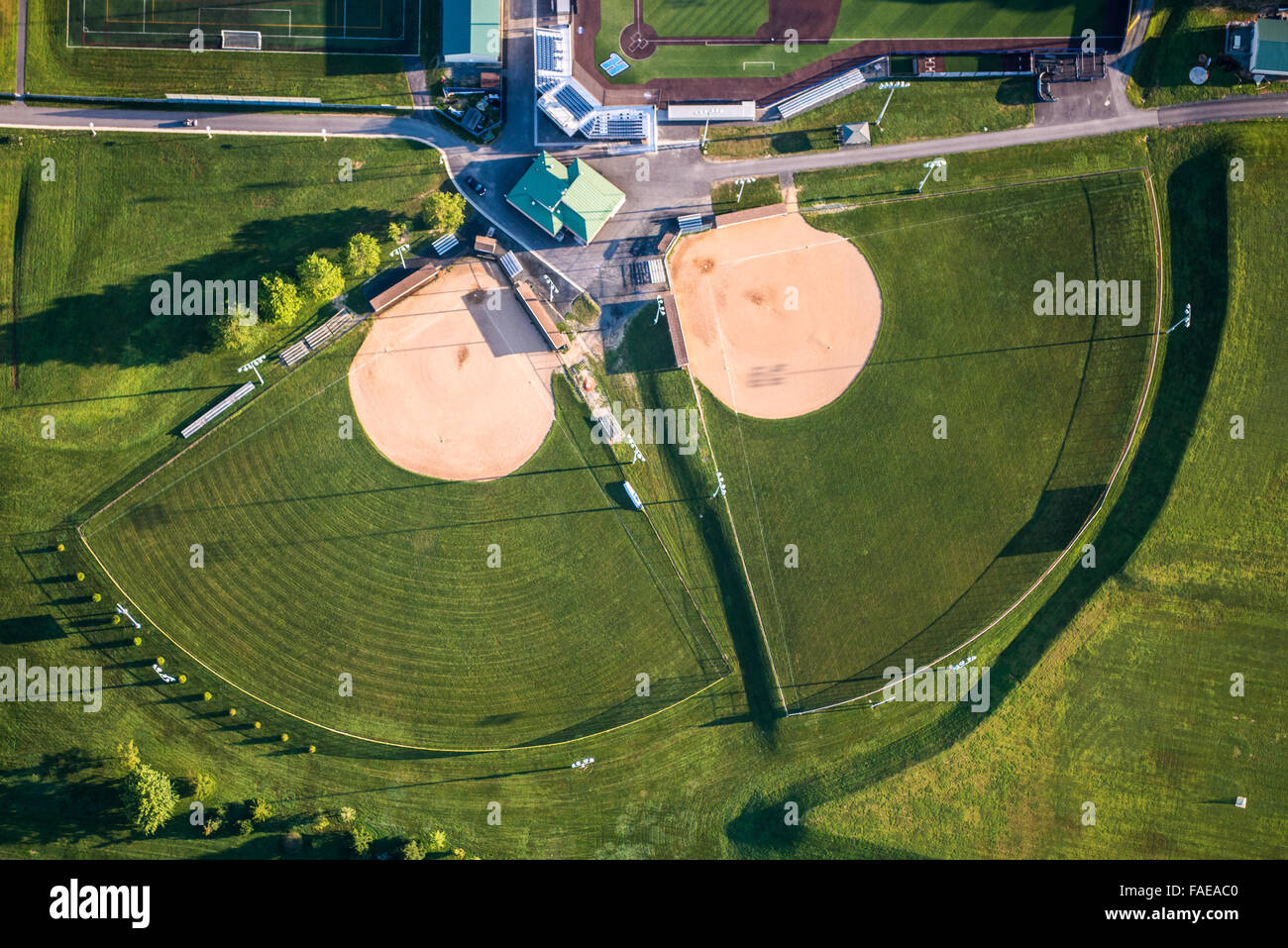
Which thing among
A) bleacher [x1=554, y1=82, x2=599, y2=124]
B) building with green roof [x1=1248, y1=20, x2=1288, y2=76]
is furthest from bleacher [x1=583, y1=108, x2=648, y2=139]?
building with green roof [x1=1248, y1=20, x2=1288, y2=76]

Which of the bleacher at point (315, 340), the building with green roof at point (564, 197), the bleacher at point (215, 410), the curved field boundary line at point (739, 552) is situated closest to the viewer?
the building with green roof at point (564, 197)

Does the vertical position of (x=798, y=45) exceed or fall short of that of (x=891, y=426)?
it exceeds it

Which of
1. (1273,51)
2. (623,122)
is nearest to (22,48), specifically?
(623,122)

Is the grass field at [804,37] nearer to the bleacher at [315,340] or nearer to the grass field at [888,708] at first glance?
the grass field at [888,708]

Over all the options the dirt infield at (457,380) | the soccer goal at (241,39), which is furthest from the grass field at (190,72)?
the dirt infield at (457,380)
